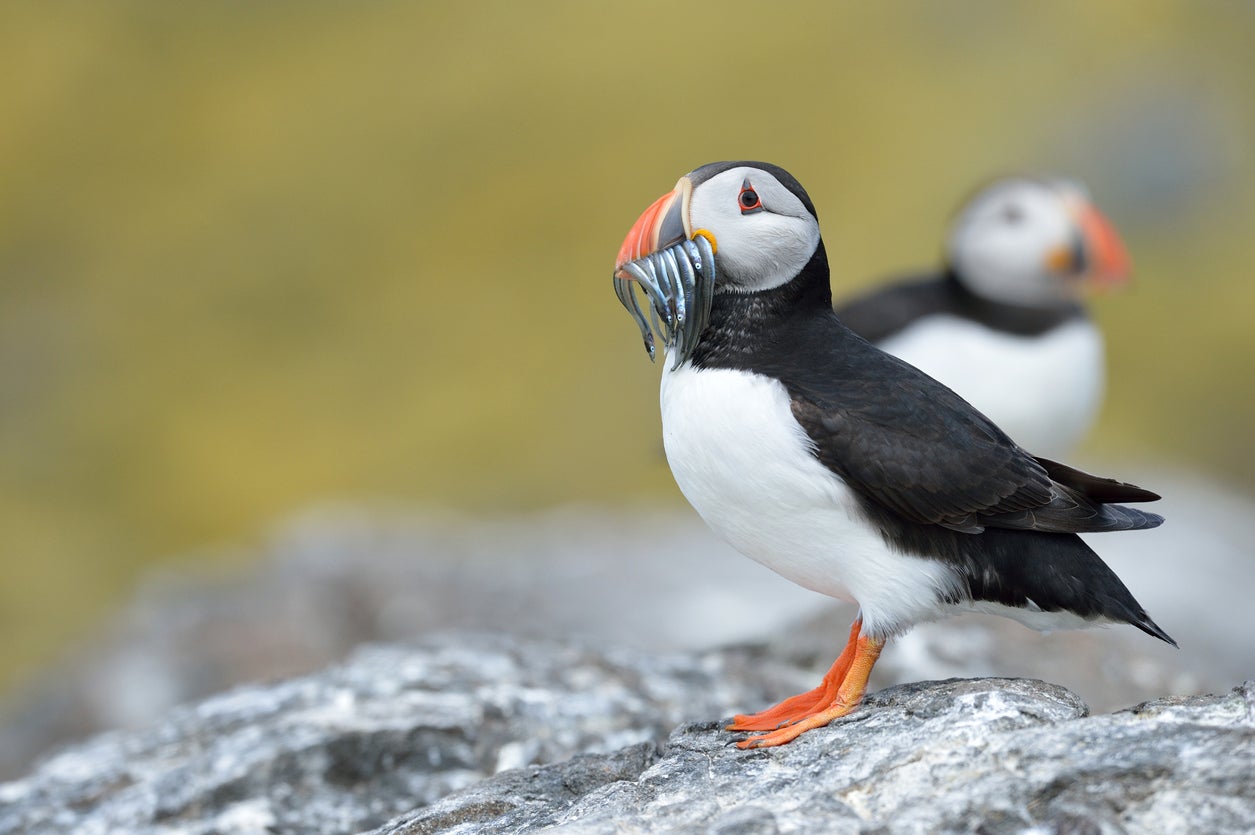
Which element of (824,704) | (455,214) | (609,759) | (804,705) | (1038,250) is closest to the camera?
(824,704)

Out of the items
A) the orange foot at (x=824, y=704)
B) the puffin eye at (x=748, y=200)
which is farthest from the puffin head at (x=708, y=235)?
the orange foot at (x=824, y=704)

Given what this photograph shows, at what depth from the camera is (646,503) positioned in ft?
54.7

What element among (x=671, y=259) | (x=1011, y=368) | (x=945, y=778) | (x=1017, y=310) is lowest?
(x=945, y=778)

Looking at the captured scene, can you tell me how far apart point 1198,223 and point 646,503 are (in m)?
11.7

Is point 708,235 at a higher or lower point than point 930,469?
higher

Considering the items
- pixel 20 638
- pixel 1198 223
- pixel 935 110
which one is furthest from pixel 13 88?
pixel 1198 223

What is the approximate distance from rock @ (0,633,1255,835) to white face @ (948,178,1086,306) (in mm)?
2971

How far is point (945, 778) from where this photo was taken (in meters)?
3.11

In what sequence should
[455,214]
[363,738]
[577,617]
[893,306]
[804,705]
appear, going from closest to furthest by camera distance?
Result: [804,705], [363,738], [893,306], [577,617], [455,214]

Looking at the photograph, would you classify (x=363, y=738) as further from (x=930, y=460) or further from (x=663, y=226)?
(x=930, y=460)

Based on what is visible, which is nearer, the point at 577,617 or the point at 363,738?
the point at 363,738

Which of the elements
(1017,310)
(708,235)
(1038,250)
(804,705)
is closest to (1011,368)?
(1017,310)

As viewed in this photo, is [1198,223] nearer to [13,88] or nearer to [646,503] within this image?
[646,503]

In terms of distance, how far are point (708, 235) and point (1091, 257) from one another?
4.76 m
